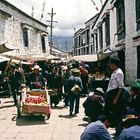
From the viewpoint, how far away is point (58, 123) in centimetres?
1209

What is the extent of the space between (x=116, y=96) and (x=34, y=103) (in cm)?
422

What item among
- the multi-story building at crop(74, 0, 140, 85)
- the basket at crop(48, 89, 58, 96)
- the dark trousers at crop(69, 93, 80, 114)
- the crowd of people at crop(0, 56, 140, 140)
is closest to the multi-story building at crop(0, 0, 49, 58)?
the multi-story building at crop(74, 0, 140, 85)

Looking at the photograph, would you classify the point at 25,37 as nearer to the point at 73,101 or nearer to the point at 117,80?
the point at 73,101

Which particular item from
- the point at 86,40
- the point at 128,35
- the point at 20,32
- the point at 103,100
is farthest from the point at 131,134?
the point at 86,40

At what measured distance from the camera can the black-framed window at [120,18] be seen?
2283 centimetres

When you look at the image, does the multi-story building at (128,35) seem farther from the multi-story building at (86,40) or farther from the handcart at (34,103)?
the multi-story building at (86,40)

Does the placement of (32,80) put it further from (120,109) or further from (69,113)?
(120,109)

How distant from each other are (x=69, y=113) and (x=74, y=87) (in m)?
1.11

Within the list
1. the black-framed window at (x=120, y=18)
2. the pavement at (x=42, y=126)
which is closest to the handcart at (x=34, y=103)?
the pavement at (x=42, y=126)

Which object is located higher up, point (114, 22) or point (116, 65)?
point (114, 22)

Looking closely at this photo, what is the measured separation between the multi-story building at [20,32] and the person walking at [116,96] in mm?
13433

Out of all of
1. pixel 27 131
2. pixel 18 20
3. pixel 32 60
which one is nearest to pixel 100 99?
pixel 27 131

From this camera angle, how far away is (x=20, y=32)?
32781 millimetres

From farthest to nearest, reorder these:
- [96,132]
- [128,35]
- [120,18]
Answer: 1. [120,18]
2. [128,35]
3. [96,132]
